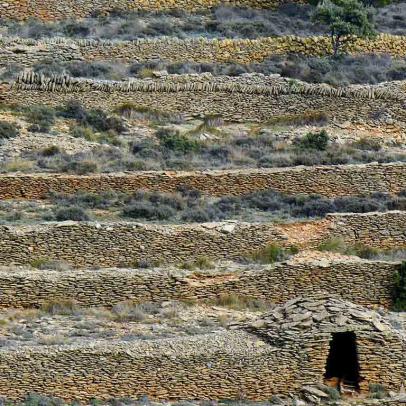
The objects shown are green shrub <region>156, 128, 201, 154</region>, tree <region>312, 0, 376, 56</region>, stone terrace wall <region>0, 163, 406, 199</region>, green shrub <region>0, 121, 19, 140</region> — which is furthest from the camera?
tree <region>312, 0, 376, 56</region>

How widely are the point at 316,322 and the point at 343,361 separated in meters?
1.27

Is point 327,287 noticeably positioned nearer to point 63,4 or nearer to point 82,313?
point 82,313

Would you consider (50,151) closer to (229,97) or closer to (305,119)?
(229,97)

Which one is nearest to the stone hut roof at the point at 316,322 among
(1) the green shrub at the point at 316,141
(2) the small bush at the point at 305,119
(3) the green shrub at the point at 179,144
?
(3) the green shrub at the point at 179,144

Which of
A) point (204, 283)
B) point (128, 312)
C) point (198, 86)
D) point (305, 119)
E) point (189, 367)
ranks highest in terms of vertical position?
point (198, 86)

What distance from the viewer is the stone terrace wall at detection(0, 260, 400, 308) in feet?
102

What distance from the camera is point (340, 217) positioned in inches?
1385


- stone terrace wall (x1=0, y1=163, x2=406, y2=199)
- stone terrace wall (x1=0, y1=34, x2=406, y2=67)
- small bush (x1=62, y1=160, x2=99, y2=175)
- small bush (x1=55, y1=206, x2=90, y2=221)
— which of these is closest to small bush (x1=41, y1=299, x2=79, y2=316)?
small bush (x1=55, y1=206, x2=90, y2=221)

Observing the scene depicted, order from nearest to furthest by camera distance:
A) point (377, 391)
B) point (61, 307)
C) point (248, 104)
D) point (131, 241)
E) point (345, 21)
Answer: point (377, 391) → point (61, 307) → point (131, 241) → point (248, 104) → point (345, 21)

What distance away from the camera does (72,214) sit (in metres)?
35.0

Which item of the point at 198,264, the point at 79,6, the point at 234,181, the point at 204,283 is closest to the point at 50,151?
the point at 234,181

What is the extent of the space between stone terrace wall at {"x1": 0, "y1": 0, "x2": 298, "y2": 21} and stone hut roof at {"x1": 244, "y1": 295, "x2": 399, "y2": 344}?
24354 mm

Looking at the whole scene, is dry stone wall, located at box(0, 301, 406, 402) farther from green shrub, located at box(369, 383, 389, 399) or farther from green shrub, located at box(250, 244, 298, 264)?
green shrub, located at box(250, 244, 298, 264)

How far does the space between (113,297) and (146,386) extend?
414 cm
